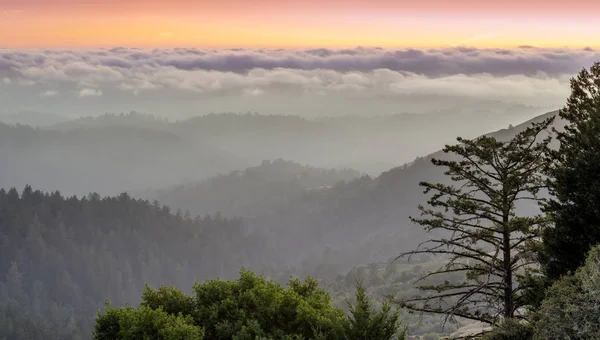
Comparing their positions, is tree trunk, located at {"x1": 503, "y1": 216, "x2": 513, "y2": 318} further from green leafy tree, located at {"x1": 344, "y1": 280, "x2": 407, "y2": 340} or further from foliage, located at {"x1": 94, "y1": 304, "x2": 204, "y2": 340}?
foliage, located at {"x1": 94, "y1": 304, "x2": 204, "y2": 340}

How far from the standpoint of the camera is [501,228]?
22.5m

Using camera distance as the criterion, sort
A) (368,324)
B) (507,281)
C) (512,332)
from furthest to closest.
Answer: (507,281)
(368,324)
(512,332)

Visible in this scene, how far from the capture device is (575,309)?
611 inches

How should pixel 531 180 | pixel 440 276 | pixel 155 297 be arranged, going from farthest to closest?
pixel 440 276, pixel 155 297, pixel 531 180

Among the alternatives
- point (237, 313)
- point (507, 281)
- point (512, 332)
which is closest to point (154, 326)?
point (237, 313)

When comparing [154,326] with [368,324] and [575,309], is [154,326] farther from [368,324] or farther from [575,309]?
[575,309]

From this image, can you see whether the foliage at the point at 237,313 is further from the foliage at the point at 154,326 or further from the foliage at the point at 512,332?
the foliage at the point at 512,332

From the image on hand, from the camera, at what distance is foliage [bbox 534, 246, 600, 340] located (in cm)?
1507

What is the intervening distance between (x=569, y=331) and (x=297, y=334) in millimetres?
11940

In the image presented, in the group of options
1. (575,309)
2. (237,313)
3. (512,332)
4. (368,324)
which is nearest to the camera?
(575,309)

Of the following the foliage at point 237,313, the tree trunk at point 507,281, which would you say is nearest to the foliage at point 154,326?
the foliage at point 237,313

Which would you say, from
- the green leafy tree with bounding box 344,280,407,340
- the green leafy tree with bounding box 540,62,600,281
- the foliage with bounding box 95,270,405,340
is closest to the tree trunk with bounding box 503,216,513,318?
the green leafy tree with bounding box 540,62,600,281

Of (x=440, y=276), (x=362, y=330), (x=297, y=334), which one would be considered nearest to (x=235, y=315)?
(x=297, y=334)

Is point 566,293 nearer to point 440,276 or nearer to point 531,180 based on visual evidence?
point 531,180
